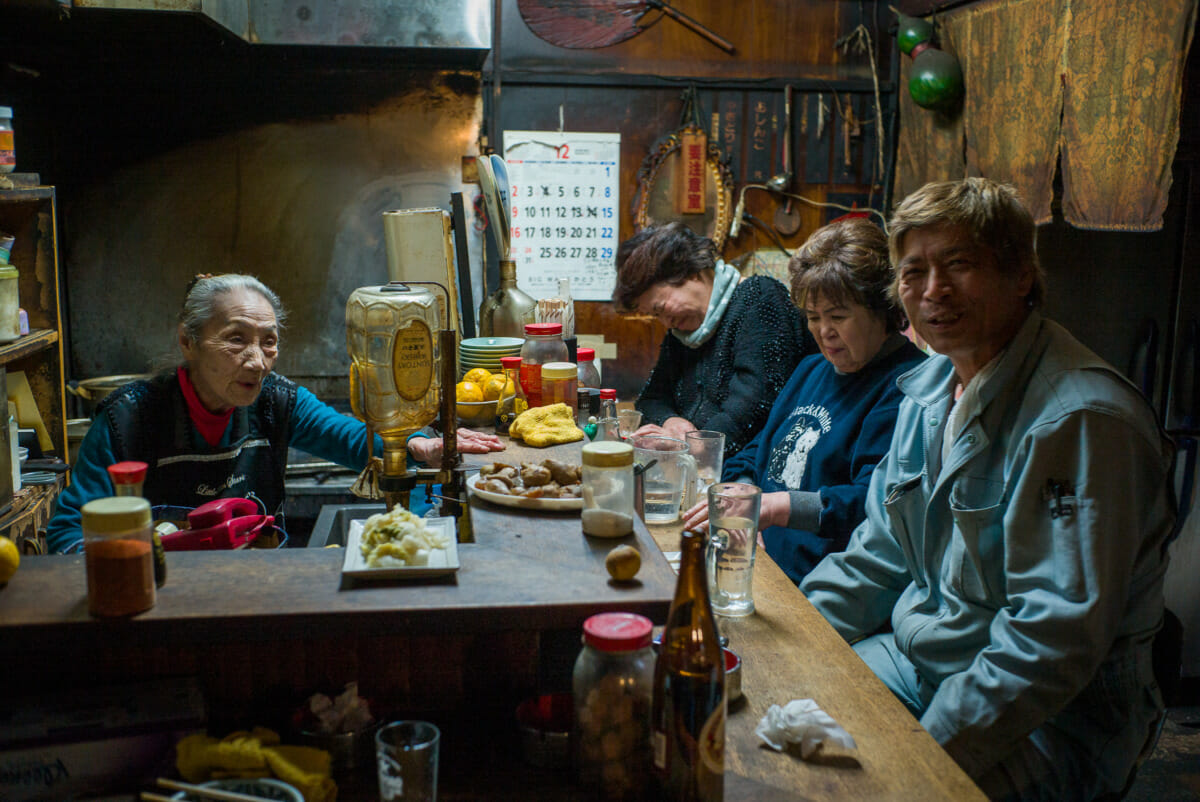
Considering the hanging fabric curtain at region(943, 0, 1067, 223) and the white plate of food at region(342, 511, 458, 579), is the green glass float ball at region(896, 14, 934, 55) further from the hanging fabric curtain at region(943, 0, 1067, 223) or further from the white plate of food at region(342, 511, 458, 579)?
Answer: the white plate of food at region(342, 511, 458, 579)

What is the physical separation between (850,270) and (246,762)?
6.02 ft

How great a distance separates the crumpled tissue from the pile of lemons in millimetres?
1401

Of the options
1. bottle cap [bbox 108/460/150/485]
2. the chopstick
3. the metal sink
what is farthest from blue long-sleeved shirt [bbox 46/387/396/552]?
the chopstick

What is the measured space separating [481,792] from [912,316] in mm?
1299

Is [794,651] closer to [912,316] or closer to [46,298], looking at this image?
[912,316]

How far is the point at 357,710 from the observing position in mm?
1282

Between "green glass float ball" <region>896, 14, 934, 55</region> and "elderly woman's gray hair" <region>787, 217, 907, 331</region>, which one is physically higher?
"green glass float ball" <region>896, 14, 934, 55</region>

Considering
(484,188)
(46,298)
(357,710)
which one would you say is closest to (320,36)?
(484,188)

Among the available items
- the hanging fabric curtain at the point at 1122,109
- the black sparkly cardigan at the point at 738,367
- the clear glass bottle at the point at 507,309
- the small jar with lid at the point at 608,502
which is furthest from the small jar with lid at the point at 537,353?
the hanging fabric curtain at the point at 1122,109

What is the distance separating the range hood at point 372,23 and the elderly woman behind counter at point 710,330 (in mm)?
1168

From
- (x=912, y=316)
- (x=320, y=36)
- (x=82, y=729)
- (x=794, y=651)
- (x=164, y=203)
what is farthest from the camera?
(x=164, y=203)

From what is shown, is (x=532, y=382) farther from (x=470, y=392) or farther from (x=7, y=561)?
(x=7, y=561)

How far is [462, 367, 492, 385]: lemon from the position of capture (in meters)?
2.55

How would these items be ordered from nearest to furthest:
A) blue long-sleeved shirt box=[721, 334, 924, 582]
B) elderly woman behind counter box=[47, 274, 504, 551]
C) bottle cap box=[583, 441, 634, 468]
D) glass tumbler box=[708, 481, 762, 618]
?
bottle cap box=[583, 441, 634, 468]
glass tumbler box=[708, 481, 762, 618]
blue long-sleeved shirt box=[721, 334, 924, 582]
elderly woman behind counter box=[47, 274, 504, 551]
